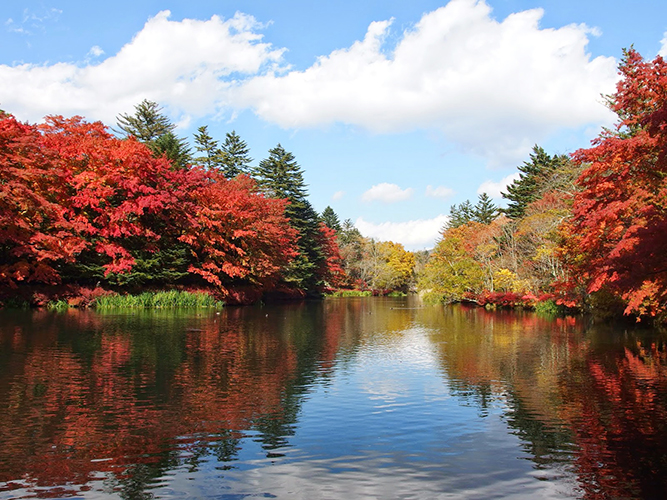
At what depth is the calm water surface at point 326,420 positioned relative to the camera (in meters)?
5.81

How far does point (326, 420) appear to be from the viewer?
8.30 metres

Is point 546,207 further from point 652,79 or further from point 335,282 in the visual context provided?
point 335,282

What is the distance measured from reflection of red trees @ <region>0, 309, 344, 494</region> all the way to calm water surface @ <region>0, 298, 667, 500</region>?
0.04m

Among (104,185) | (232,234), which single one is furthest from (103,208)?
(232,234)

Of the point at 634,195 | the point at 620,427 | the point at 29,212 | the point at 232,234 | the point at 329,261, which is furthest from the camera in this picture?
the point at 329,261

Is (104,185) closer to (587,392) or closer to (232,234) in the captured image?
(232,234)

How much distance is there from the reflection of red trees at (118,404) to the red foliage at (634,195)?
8566 mm

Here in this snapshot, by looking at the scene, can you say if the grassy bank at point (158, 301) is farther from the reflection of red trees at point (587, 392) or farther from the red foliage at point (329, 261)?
the red foliage at point (329, 261)

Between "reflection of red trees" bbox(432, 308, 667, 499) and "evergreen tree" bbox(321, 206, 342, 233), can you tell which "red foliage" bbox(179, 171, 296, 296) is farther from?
"evergreen tree" bbox(321, 206, 342, 233)

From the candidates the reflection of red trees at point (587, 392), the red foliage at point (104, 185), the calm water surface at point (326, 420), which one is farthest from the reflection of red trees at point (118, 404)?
the red foliage at point (104, 185)

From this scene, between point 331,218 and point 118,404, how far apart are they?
80326mm

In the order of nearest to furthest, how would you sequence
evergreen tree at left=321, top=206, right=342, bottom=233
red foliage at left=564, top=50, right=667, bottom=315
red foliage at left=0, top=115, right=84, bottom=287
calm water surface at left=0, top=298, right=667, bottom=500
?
calm water surface at left=0, top=298, right=667, bottom=500 → red foliage at left=564, top=50, right=667, bottom=315 → red foliage at left=0, top=115, right=84, bottom=287 → evergreen tree at left=321, top=206, right=342, bottom=233

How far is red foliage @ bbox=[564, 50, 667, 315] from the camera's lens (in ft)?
42.5

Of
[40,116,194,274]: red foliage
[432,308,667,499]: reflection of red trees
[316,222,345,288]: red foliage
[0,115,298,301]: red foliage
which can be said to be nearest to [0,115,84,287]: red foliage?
[0,115,298,301]: red foliage
